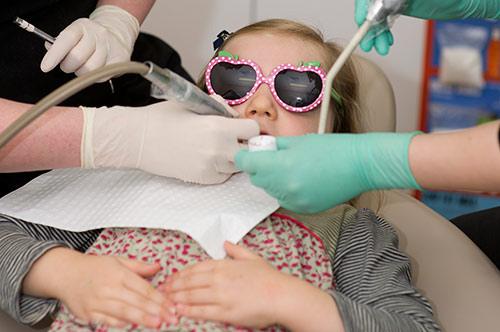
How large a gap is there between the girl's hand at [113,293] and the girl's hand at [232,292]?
4 centimetres

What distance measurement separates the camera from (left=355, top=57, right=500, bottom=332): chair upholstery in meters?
1.36

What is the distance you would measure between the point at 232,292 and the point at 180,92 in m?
0.33

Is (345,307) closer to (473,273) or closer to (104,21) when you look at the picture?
(473,273)

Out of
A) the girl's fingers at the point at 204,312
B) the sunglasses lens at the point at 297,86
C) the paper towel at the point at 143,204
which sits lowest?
the girl's fingers at the point at 204,312

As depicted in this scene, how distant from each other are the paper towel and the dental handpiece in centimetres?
15

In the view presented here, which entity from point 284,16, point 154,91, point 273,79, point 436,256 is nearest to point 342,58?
point 273,79

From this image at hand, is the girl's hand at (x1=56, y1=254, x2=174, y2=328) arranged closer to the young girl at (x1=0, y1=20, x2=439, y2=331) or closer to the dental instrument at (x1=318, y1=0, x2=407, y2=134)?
the young girl at (x1=0, y1=20, x2=439, y2=331)

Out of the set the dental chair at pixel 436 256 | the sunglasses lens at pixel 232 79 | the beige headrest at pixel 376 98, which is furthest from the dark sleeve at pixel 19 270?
the beige headrest at pixel 376 98

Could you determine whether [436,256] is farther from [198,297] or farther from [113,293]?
[113,293]

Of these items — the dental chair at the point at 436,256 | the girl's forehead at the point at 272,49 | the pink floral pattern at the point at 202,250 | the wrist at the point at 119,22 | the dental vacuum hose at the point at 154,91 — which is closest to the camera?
the dental vacuum hose at the point at 154,91

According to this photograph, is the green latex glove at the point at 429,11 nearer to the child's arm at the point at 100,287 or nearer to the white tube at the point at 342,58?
the white tube at the point at 342,58

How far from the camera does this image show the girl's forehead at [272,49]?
1457mm

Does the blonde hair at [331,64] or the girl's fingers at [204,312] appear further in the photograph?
the blonde hair at [331,64]

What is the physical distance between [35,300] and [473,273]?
853 mm
